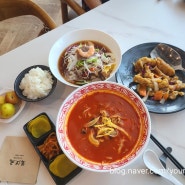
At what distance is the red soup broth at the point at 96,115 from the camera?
816 millimetres

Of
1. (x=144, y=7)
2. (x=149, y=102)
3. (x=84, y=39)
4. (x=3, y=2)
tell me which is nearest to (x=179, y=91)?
(x=149, y=102)

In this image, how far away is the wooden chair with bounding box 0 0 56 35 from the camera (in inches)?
56.2

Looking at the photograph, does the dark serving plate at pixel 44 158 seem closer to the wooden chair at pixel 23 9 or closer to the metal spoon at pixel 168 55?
the metal spoon at pixel 168 55

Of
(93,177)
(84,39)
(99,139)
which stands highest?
(84,39)

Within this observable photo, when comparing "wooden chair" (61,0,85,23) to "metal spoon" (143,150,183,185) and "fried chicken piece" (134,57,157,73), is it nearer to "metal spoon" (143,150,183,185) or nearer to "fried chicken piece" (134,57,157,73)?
"fried chicken piece" (134,57,157,73)

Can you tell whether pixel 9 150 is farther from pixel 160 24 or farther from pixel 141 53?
pixel 160 24

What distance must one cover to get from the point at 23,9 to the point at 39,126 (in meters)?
0.87

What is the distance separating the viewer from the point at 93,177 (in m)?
0.85

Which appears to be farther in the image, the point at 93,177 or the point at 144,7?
the point at 144,7

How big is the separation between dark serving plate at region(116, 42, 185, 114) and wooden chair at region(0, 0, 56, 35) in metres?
0.58

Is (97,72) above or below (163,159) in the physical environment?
above

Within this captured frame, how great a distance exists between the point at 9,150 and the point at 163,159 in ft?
2.01

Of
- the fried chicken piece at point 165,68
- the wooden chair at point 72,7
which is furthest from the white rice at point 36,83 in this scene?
the wooden chair at point 72,7

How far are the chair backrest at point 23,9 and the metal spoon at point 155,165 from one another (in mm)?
984
